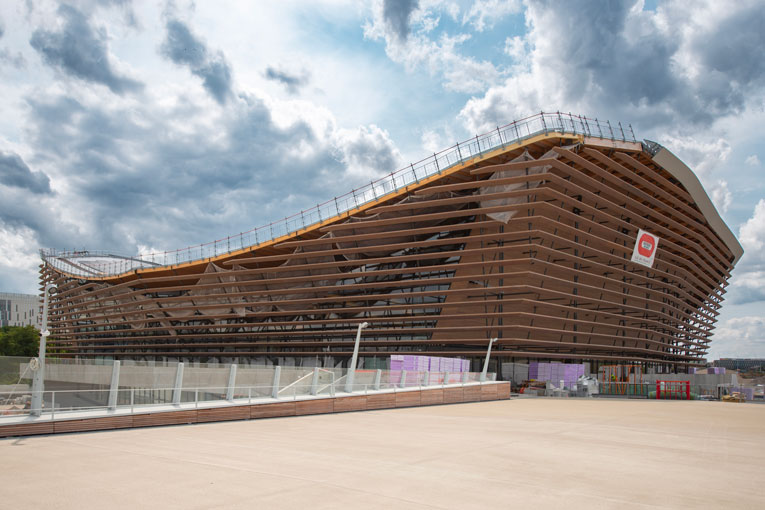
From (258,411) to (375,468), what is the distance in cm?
1024

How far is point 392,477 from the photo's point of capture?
9.76m

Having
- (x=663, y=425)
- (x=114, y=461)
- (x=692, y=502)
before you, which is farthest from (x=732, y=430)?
(x=114, y=461)

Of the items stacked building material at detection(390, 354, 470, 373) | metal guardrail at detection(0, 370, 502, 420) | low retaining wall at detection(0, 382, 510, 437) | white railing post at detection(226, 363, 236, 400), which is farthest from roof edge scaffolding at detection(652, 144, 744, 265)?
white railing post at detection(226, 363, 236, 400)

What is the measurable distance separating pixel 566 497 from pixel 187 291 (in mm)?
70218

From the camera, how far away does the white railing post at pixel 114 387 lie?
16.2 m

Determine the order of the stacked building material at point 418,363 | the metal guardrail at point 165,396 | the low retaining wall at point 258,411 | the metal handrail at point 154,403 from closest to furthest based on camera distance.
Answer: the low retaining wall at point 258,411 < the metal handrail at point 154,403 < the metal guardrail at point 165,396 < the stacked building material at point 418,363

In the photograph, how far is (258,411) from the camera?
→ 1989 centimetres

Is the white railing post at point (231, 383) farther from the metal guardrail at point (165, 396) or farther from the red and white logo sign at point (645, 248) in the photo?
the red and white logo sign at point (645, 248)

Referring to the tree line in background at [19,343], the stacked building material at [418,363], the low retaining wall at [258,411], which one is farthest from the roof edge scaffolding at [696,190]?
the tree line in background at [19,343]

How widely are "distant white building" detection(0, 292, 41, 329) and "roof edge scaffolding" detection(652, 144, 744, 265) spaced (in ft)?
611

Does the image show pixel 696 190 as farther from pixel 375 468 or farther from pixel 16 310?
pixel 16 310

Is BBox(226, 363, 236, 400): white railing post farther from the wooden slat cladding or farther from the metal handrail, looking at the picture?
the wooden slat cladding

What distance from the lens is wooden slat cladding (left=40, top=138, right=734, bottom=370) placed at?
54.5m

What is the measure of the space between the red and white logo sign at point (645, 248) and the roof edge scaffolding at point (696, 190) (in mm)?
6944
